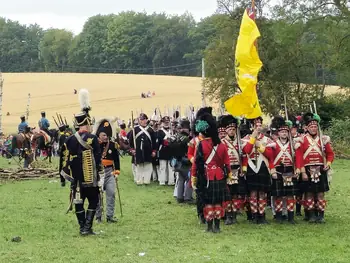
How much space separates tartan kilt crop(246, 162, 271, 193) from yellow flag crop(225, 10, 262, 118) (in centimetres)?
106

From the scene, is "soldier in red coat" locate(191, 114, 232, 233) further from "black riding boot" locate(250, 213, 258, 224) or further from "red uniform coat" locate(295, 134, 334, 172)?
"red uniform coat" locate(295, 134, 334, 172)

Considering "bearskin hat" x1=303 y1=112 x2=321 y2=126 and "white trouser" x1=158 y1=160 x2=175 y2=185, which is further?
"white trouser" x1=158 y1=160 x2=175 y2=185

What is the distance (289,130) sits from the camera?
11.1 metres

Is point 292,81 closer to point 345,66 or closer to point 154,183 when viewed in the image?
point 345,66

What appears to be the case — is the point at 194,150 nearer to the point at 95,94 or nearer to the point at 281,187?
the point at 281,187

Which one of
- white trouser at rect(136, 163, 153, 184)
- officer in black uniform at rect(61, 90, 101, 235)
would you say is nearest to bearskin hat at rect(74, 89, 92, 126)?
officer in black uniform at rect(61, 90, 101, 235)

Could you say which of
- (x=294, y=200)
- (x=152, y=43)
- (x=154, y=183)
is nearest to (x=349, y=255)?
(x=294, y=200)

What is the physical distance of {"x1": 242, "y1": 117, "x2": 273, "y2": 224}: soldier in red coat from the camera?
10.9 meters

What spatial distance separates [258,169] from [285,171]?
49 centimetres

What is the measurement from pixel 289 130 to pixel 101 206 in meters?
3.68

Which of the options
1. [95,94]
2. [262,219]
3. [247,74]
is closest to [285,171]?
[262,219]

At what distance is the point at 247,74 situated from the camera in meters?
10.5

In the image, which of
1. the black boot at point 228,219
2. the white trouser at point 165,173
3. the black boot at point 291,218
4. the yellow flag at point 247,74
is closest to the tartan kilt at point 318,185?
the black boot at point 291,218

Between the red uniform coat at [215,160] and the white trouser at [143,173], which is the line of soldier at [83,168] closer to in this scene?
the red uniform coat at [215,160]
